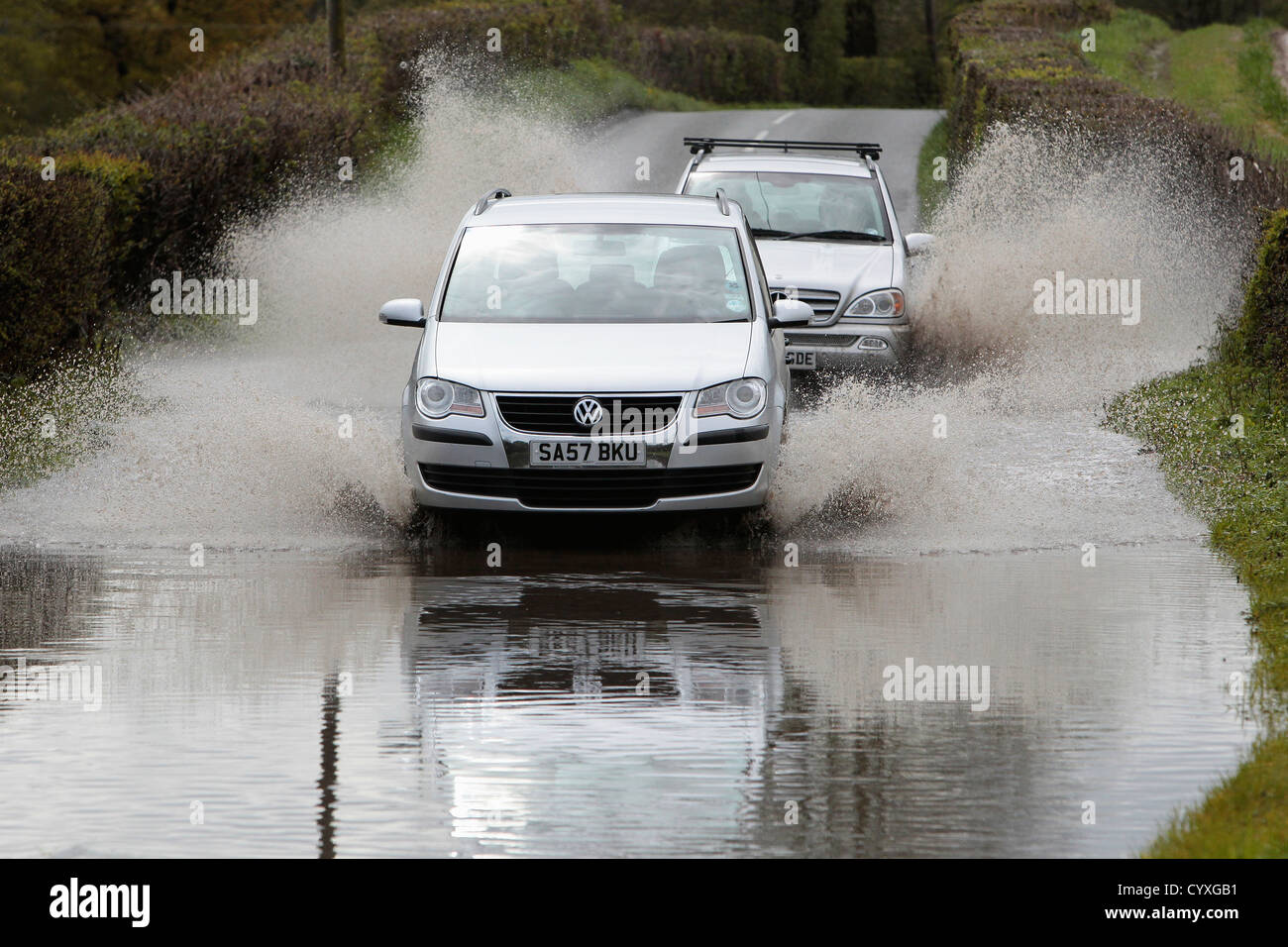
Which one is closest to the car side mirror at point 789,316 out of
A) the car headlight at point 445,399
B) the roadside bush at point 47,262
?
the car headlight at point 445,399

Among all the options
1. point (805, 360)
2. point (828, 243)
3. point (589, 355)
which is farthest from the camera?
point (828, 243)

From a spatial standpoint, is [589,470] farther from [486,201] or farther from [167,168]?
[167,168]

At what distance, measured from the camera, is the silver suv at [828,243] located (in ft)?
50.5

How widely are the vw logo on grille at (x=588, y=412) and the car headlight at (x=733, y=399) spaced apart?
495 millimetres

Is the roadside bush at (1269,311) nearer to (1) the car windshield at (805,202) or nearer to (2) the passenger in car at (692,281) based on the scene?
(1) the car windshield at (805,202)

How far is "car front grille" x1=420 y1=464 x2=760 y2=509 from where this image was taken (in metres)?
9.86

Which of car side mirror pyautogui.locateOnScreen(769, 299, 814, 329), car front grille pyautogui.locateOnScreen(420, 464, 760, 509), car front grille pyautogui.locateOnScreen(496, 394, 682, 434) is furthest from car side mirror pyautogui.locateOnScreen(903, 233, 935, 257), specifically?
car front grille pyautogui.locateOnScreen(496, 394, 682, 434)

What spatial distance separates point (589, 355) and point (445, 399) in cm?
77

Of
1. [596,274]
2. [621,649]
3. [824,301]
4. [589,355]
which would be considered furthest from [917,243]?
[621,649]

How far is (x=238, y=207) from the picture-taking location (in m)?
21.2

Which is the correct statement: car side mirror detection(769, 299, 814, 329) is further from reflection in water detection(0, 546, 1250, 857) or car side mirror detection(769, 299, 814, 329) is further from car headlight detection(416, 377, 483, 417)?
car headlight detection(416, 377, 483, 417)

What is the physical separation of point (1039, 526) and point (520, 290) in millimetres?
3154

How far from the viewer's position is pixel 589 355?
10.2 m

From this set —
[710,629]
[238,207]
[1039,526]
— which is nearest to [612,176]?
[238,207]
